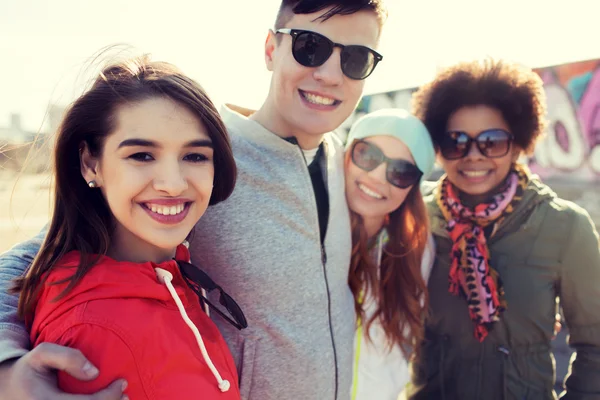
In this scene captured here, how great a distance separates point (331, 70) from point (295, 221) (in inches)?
28.1

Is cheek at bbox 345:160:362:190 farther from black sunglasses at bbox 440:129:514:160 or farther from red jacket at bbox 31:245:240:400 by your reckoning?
red jacket at bbox 31:245:240:400

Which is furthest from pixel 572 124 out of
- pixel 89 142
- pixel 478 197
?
pixel 89 142

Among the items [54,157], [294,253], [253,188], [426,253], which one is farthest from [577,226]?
[54,157]

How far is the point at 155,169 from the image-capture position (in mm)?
1291

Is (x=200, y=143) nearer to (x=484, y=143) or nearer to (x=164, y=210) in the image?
(x=164, y=210)

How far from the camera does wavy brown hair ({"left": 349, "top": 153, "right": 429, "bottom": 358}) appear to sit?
7.75 ft

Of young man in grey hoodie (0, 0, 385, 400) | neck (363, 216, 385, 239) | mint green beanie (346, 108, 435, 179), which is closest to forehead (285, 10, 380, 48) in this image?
young man in grey hoodie (0, 0, 385, 400)

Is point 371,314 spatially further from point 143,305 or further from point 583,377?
point 143,305

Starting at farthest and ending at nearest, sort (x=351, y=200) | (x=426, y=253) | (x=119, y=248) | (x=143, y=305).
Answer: (x=426, y=253), (x=351, y=200), (x=119, y=248), (x=143, y=305)

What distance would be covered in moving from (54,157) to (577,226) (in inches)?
94.3

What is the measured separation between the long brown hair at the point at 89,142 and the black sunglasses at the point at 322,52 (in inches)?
26.8

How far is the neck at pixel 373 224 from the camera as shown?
8.17 feet

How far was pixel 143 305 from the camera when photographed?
3.86 ft

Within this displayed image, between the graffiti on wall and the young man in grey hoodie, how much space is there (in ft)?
27.2
